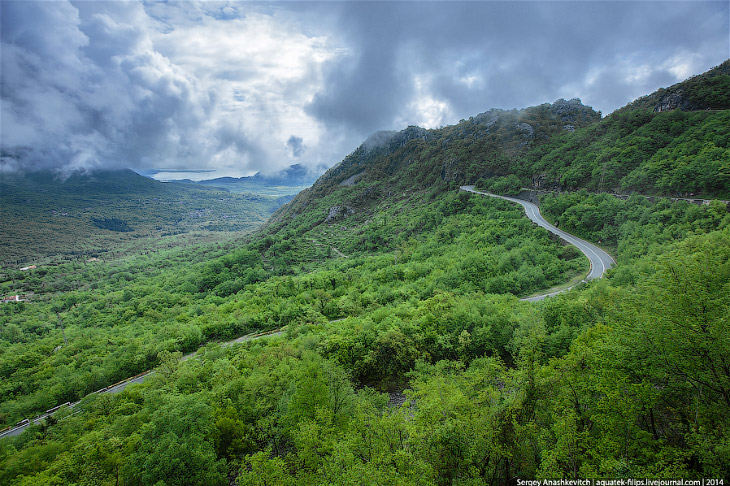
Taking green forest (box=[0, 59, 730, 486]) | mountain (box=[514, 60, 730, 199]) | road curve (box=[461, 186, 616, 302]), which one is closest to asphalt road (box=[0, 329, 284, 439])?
green forest (box=[0, 59, 730, 486])

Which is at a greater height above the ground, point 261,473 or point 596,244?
point 596,244

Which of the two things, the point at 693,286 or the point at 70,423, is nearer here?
the point at 693,286

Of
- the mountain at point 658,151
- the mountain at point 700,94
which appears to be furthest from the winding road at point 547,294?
the mountain at point 700,94

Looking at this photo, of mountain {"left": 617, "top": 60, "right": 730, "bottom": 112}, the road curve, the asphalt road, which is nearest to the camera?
the asphalt road

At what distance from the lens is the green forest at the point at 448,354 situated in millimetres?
→ 13195

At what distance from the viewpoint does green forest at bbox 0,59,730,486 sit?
43.3 ft

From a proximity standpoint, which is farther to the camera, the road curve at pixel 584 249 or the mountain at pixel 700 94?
the mountain at pixel 700 94

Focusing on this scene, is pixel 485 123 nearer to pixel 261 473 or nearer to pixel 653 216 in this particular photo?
pixel 653 216

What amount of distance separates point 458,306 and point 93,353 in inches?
2382

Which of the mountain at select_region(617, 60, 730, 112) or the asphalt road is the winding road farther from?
the mountain at select_region(617, 60, 730, 112)

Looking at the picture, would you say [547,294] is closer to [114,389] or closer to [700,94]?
[114,389]

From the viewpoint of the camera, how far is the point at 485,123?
137750mm

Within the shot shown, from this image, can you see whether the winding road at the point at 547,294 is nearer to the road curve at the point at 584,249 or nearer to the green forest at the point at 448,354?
the road curve at the point at 584,249

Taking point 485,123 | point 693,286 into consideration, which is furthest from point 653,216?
point 485,123
